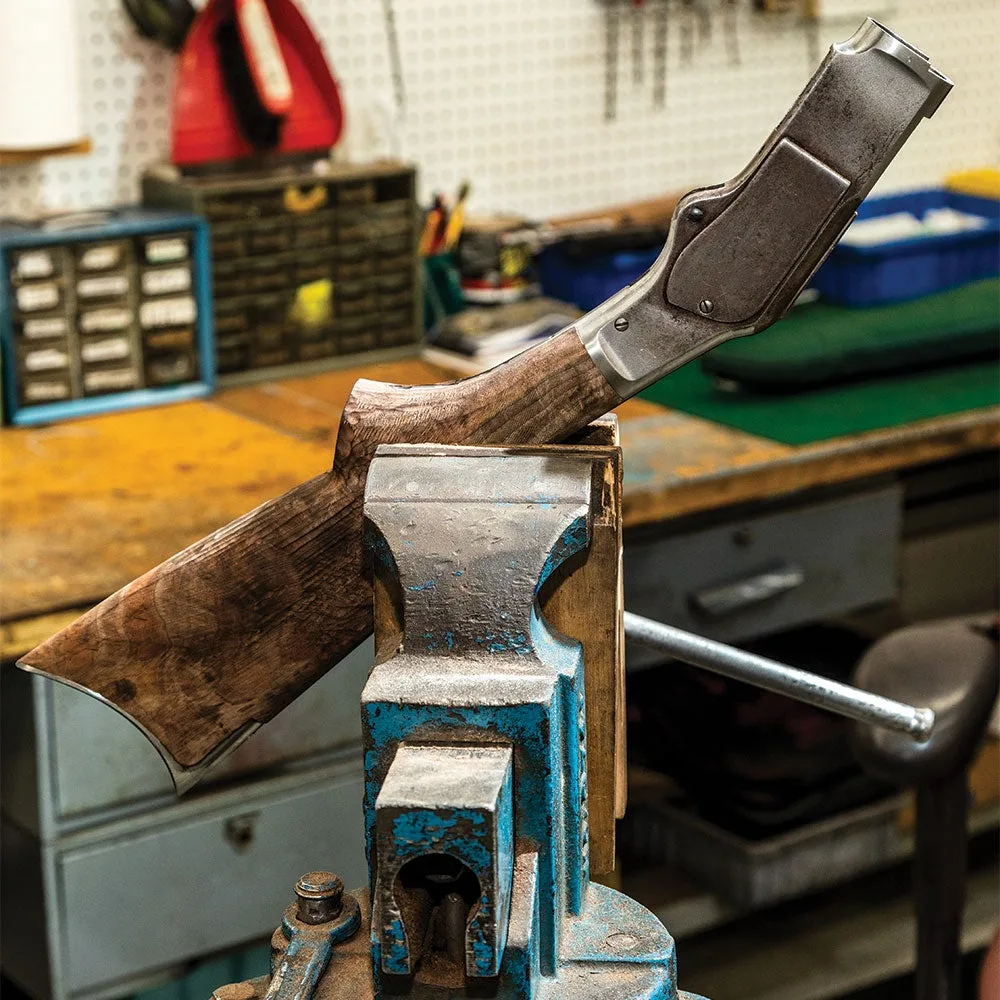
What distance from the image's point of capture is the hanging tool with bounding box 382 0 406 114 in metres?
2.52

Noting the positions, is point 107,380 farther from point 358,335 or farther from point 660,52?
point 660,52

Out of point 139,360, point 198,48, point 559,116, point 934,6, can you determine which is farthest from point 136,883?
point 934,6

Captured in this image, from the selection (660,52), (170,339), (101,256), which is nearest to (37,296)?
(101,256)

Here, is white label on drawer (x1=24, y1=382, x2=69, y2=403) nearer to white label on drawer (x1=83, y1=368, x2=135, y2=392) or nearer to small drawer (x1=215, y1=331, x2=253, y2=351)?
white label on drawer (x1=83, y1=368, x2=135, y2=392)

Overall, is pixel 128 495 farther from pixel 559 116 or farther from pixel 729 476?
pixel 559 116

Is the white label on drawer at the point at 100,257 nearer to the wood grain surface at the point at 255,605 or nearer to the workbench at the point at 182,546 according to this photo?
the workbench at the point at 182,546

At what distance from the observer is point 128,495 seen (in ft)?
6.15

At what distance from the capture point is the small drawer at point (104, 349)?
2186 millimetres

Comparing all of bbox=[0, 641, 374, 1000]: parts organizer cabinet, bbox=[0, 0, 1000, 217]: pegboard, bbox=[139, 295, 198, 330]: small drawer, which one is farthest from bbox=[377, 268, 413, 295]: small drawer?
bbox=[0, 641, 374, 1000]: parts organizer cabinet

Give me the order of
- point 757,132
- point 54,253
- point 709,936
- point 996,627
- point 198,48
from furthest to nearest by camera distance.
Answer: point 757,132 < point 709,936 < point 198,48 < point 54,253 < point 996,627

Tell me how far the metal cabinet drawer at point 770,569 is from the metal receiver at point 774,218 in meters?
1.28

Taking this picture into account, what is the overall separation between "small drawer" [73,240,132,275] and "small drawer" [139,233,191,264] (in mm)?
26

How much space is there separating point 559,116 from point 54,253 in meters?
1.00

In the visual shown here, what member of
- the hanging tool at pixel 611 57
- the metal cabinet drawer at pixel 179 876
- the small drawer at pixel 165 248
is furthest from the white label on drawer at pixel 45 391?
the hanging tool at pixel 611 57
